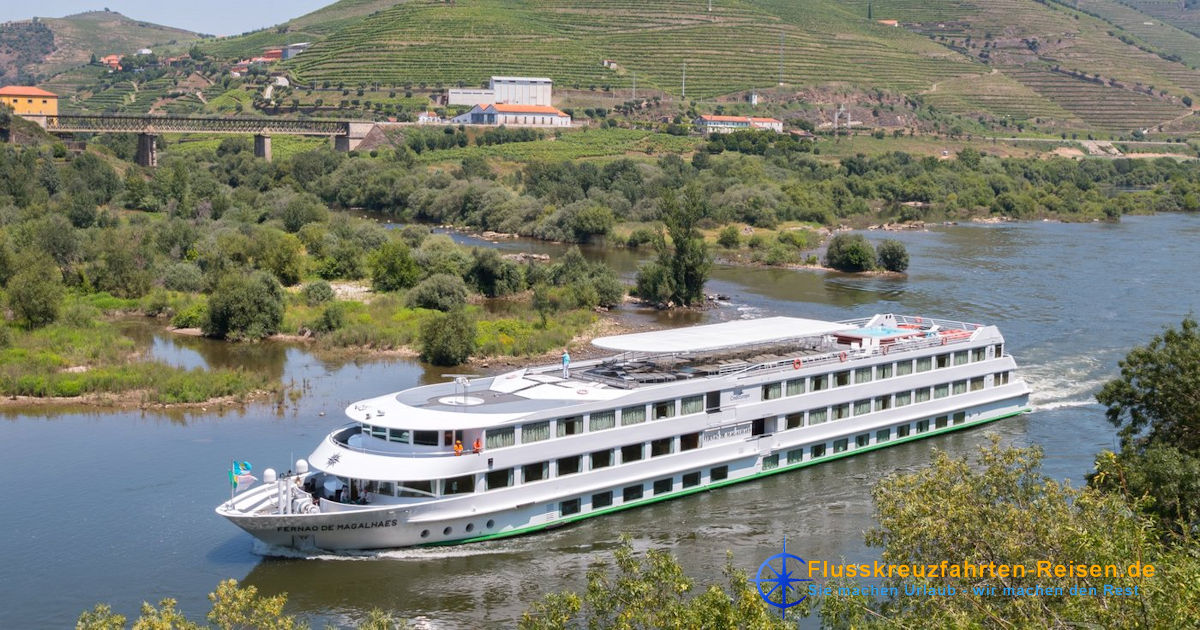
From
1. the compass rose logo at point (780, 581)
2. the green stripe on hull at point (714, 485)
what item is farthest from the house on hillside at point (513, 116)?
the compass rose logo at point (780, 581)

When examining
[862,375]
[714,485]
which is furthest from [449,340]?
[862,375]

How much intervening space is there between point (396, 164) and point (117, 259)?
46388 mm

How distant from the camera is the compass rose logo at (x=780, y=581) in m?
18.9

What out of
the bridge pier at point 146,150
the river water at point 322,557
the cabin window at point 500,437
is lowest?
the river water at point 322,557

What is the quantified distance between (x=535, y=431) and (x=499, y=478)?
1232mm

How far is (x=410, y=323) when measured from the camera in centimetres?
4547

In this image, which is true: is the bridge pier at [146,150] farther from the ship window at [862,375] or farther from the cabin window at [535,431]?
the cabin window at [535,431]

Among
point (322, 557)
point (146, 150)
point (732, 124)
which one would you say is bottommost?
point (322, 557)

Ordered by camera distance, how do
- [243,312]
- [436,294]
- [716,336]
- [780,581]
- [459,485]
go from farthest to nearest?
[436,294], [243,312], [716,336], [459,485], [780,581]

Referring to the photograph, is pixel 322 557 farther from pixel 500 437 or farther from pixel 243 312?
pixel 243 312

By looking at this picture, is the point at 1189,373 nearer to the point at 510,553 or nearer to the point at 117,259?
the point at 510,553

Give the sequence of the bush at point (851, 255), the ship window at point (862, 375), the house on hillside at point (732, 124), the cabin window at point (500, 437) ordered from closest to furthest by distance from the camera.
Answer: the cabin window at point (500, 437)
the ship window at point (862, 375)
the bush at point (851, 255)
the house on hillside at point (732, 124)

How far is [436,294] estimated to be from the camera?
4878 cm

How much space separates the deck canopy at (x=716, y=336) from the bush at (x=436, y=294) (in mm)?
18569
